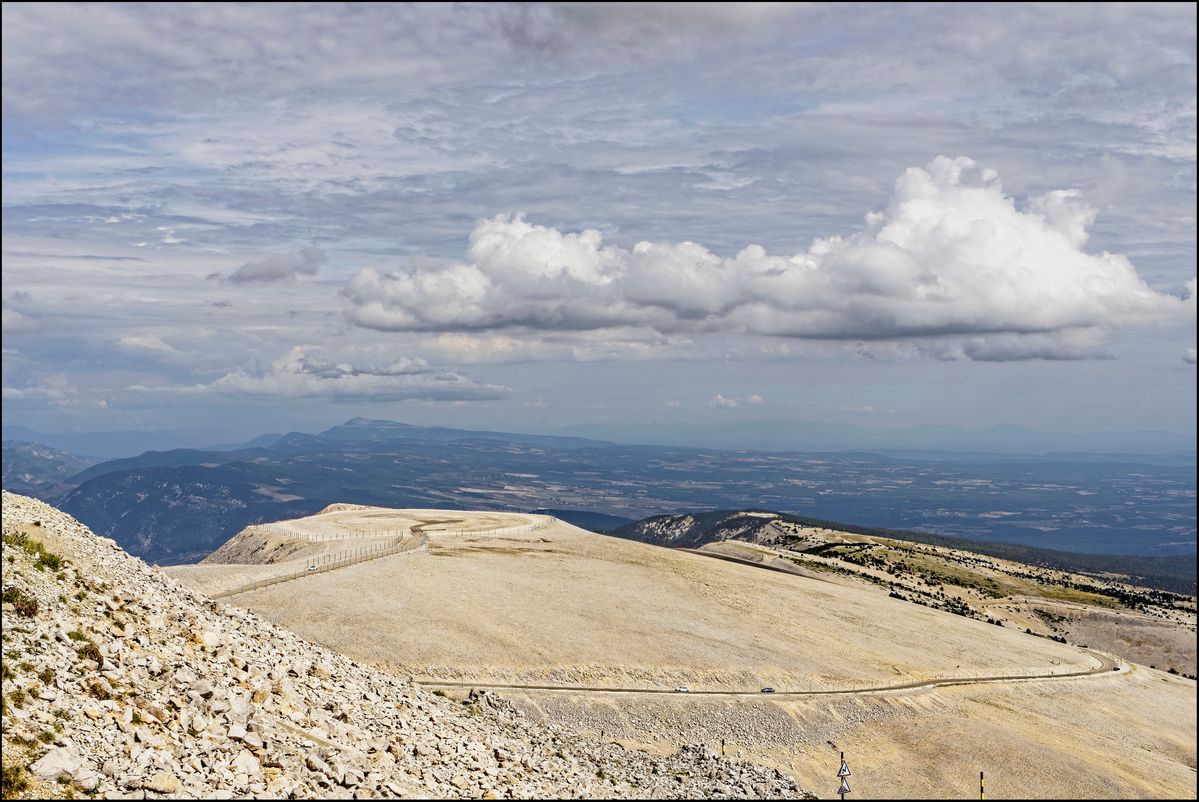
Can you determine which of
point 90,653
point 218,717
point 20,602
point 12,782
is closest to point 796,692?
point 218,717

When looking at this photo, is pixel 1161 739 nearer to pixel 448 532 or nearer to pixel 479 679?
pixel 479 679

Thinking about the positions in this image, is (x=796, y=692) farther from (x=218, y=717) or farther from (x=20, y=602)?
(x=20, y=602)

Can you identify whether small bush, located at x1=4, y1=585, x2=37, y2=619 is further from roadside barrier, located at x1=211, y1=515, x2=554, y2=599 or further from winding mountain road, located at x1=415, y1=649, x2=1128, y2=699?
roadside barrier, located at x1=211, y1=515, x2=554, y2=599

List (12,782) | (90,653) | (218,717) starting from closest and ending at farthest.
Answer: (12,782) → (218,717) → (90,653)

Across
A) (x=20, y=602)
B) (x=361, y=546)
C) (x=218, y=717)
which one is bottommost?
(x=361, y=546)

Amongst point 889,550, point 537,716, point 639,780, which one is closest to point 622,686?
point 537,716

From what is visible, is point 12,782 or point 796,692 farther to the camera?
point 796,692

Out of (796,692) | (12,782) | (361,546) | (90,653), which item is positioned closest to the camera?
(12,782)

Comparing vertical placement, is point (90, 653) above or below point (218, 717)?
above

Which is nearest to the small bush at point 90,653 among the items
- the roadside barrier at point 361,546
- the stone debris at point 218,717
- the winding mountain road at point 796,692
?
the stone debris at point 218,717
